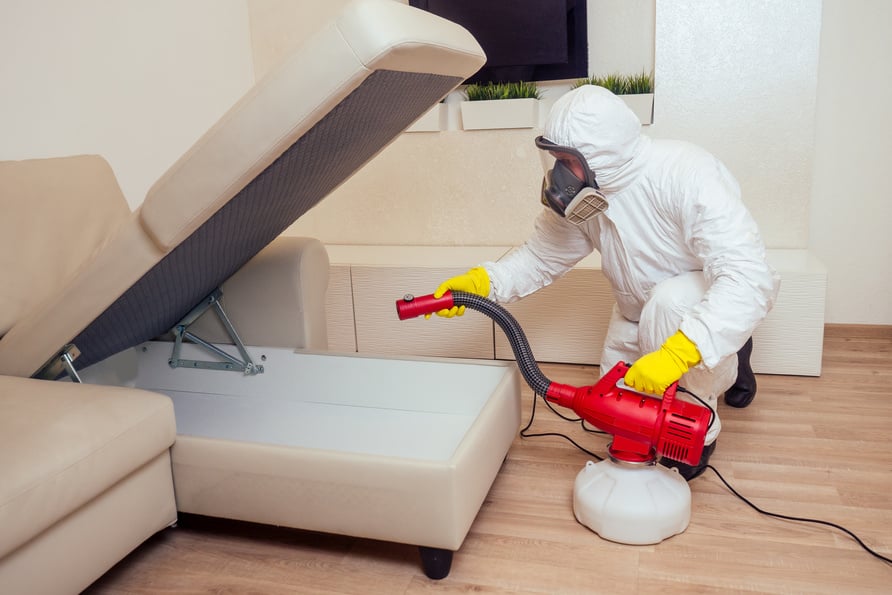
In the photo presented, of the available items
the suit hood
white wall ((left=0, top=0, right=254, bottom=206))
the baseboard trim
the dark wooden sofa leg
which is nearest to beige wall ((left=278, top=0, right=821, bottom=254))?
the baseboard trim

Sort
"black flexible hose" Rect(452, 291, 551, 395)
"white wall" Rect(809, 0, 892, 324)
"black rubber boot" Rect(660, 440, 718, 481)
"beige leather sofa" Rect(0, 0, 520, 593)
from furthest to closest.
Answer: "white wall" Rect(809, 0, 892, 324) → "black rubber boot" Rect(660, 440, 718, 481) → "black flexible hose" Rect(452, 291, 551, 395) → "beige leather sofa" Rect(0, 0, 520, 593)

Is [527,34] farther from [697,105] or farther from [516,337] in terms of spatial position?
[516,337]

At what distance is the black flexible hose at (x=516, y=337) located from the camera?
173 cm

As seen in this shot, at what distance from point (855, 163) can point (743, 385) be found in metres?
1.08

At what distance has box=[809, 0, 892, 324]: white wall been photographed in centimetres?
268

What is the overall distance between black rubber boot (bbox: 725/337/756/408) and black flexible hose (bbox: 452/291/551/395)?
831 mm

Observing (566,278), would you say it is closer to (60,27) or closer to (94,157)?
(94,157)

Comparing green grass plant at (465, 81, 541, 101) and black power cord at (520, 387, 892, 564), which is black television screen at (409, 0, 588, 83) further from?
black power cord at (520, 387, 892, 564)

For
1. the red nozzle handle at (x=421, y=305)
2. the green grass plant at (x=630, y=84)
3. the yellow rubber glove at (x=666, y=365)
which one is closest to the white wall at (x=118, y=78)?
the red nozzle handle at (x=421, y=305)

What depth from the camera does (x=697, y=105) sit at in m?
2.80

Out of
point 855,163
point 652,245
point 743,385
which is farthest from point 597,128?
point 855,163

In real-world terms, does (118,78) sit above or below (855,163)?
above

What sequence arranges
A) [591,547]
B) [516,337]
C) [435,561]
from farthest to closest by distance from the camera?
[516,337] < [591,547] < [435,561]

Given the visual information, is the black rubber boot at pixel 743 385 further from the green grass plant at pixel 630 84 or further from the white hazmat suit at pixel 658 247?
the green grass plant at pixel 630 84
